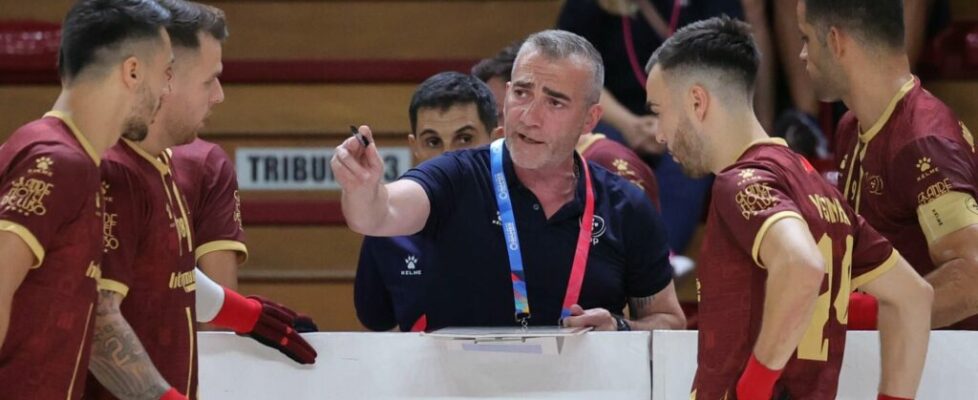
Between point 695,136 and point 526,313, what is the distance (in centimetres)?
85

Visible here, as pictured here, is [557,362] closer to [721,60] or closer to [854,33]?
[721,60]

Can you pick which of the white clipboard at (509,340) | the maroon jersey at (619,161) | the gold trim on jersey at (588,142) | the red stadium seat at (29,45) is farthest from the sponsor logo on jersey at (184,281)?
the red stadium seat at (29,45)

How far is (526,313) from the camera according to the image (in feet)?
12.4

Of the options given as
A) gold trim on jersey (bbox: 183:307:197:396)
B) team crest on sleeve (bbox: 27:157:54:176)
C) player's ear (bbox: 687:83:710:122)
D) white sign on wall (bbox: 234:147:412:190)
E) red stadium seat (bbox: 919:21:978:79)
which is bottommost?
white sign on wall (bbox: 234:147:412:190)

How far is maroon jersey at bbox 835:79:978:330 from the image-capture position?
11.9ft

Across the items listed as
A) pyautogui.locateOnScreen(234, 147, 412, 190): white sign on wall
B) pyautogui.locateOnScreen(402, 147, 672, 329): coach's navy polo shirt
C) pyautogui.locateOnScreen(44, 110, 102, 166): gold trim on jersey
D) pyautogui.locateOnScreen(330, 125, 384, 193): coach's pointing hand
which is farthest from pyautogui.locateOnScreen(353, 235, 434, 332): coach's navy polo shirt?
pyautogui.locateOnScreen(234, 147, 412, 190): white sign on wall

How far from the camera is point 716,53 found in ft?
10.5

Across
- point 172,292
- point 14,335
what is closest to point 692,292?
point 172,292

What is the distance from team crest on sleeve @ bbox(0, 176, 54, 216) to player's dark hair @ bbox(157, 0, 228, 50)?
0.71 metres

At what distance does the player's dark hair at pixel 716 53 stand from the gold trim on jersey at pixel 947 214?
2.30 feet

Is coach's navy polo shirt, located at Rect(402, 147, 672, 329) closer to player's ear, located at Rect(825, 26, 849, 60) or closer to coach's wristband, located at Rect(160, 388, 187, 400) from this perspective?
player's ear, located at Rect(825, 26, 849, 60)

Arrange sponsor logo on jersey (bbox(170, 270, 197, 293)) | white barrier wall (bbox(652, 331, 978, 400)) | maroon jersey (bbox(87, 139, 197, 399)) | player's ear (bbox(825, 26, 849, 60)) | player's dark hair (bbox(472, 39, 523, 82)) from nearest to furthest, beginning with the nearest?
maroon jersey (bbox(87, 139, 197, 399)) → sponsor logo on jersey (bbox(170, 270, 197, 293)) → white barrier wall (bbox(652, 331, 978, 400)) → player's ear (bbox(825, 26, 849, 60)) → player's dark hair (bbox(472, 39, 523, 82))

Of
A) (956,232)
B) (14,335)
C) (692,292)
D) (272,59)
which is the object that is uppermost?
(14,335)

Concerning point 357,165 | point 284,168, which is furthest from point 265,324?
point 284,168
